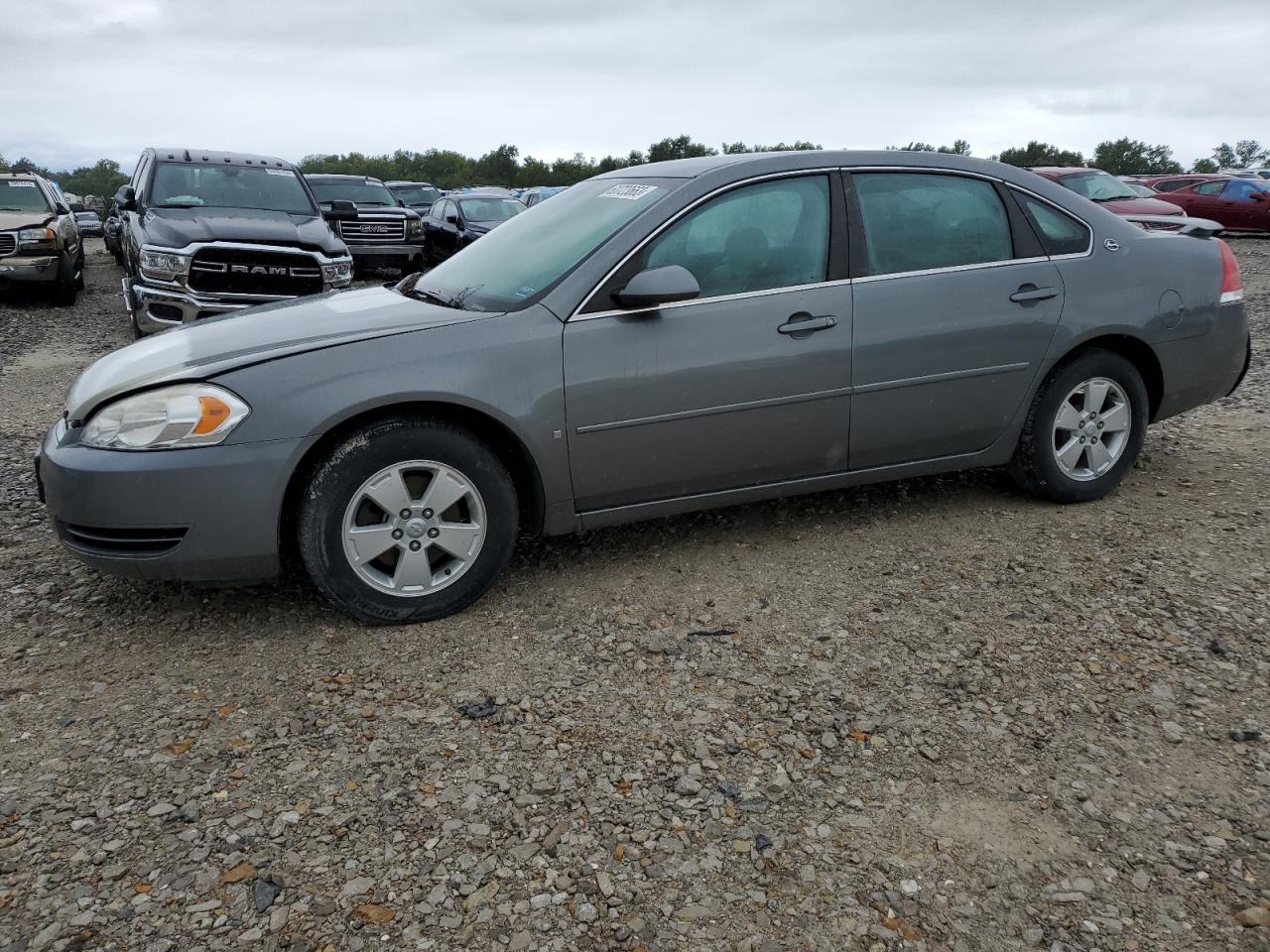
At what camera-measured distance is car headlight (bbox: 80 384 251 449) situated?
336 cm

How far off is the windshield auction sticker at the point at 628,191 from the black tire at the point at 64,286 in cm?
1054

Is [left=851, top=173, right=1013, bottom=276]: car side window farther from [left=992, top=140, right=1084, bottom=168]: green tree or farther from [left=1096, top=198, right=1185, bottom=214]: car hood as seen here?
[left=992, top=140, right=1084, bottom=168]: green tree

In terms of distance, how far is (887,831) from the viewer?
2.56 m

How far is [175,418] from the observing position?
338cm

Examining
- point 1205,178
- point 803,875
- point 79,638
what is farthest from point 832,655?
point 1205,178

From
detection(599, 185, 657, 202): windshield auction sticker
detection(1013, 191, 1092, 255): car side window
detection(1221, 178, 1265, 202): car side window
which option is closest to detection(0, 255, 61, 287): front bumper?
detection(599, 185, 657, 202): windshield auction sticker

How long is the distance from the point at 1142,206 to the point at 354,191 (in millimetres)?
12823

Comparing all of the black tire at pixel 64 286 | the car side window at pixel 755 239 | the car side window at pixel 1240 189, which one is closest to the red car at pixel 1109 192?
the car side window at pixel 1240 189

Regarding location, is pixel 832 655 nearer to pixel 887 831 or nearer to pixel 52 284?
pixel 887 831

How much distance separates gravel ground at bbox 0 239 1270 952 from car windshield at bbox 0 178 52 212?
1029 centimetres

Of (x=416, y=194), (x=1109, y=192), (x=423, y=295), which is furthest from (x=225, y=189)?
(x=416, y=194)

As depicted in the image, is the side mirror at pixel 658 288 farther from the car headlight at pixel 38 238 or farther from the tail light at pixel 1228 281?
the car headlight at pixel 38 238

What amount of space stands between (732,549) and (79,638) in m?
2.48

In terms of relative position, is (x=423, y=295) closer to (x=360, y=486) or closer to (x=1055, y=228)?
(x=360, y=486)
